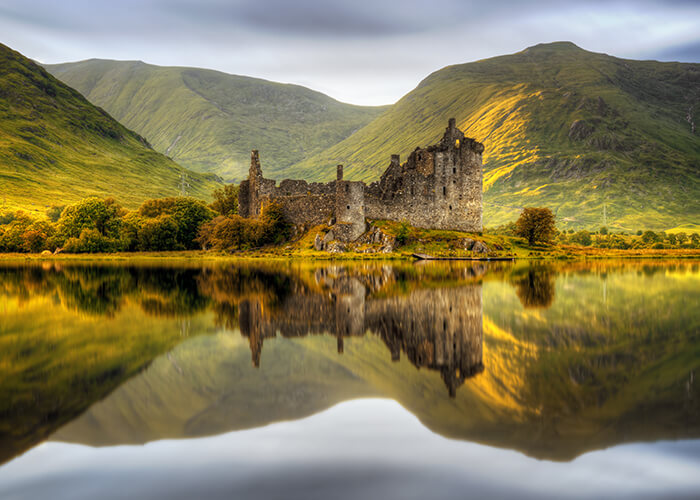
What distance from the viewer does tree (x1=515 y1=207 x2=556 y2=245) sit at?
200 feet

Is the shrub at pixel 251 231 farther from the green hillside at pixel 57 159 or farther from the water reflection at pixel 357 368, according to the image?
the green hillside at pixel 57 159

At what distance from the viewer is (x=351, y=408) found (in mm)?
6516

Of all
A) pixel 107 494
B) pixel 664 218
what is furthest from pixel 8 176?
pixel 664 218

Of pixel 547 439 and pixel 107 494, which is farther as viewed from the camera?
pixel 547 439

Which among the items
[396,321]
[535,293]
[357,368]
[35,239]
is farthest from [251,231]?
[357,368]

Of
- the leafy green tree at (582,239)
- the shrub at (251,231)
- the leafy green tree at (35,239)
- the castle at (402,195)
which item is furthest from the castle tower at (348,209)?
the leafy green tree at (582,239)

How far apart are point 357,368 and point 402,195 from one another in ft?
166

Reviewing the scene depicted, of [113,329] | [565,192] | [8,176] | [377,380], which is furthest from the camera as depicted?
[565,192]

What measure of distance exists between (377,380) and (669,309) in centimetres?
1185

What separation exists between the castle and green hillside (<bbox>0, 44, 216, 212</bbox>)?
76.9 metres

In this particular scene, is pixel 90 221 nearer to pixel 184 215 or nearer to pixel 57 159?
pixel 184 215

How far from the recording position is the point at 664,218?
151 m

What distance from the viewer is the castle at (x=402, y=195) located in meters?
55.7

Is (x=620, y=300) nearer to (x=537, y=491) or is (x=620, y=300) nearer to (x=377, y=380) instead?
(x=377, y=380)
